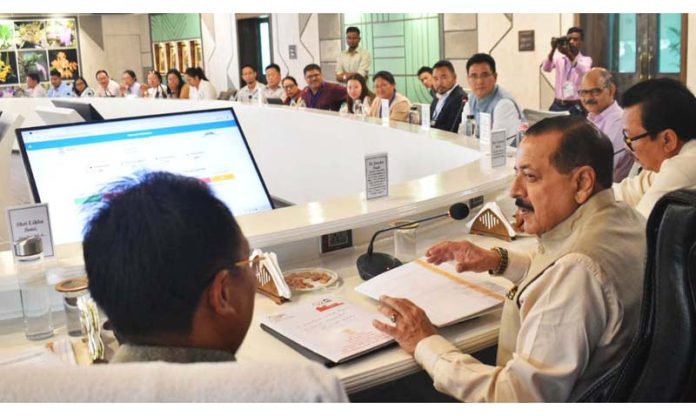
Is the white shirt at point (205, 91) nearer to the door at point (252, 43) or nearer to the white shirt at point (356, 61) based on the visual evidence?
the white shirt at point (356, 61)

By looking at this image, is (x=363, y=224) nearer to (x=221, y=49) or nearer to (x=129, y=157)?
(x=129, y=157)

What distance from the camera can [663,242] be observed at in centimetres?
129

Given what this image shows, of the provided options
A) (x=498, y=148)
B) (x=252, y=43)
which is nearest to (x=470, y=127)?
(x=498, y=148)

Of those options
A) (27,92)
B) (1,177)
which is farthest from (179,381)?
(27,92)

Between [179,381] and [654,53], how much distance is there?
23.8ft

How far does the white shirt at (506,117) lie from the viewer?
15.0 feet

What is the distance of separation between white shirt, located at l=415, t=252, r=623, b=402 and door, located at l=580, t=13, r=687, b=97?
6.03 metres

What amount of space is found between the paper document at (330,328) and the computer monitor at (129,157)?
2.50 ft

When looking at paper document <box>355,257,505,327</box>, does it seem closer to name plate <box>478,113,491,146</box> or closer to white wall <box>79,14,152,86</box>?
name plate <box>478,113,491,146</box>

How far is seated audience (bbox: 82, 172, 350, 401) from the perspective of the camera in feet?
3.20

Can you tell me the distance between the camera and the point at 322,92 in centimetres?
728

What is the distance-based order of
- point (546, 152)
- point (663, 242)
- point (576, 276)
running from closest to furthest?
point (663, 242) → point (576, 276) → point (546, 152)

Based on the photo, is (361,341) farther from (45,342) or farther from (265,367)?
(265,367)

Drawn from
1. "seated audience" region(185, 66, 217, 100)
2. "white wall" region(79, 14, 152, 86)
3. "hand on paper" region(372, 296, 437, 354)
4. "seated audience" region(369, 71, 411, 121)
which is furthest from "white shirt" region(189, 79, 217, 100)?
"hand on paper" region(372, 296, 437, 354)
